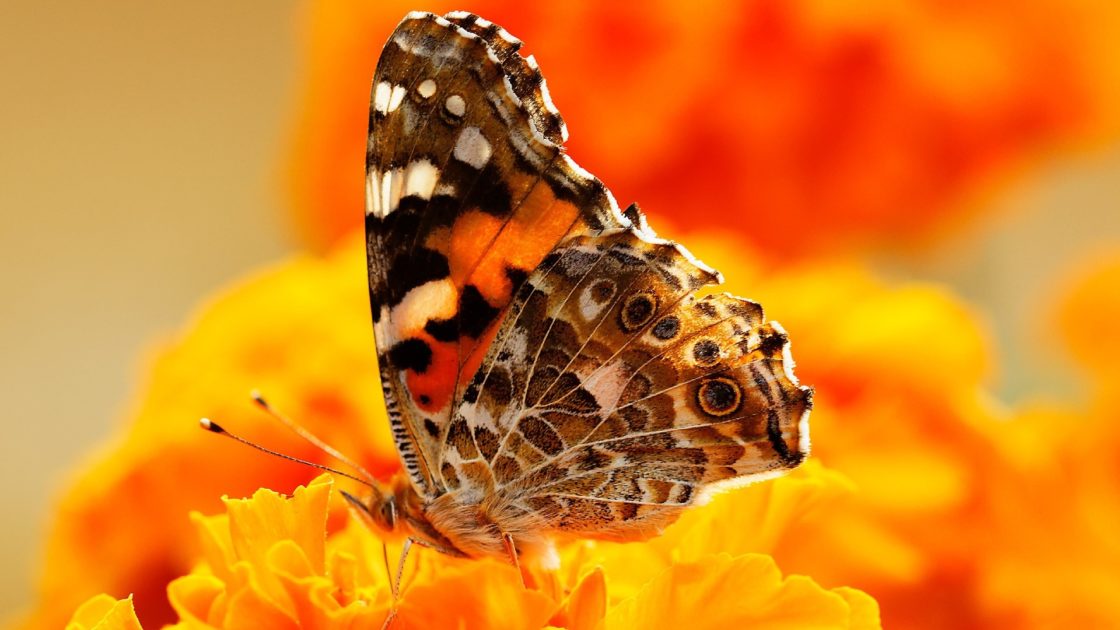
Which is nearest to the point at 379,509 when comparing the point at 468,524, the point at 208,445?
the point at 468,524

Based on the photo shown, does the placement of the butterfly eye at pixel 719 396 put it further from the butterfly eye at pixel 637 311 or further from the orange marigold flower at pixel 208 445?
the orange marigold flower at pixel 208 445

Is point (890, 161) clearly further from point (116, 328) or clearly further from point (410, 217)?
point (116, 328)

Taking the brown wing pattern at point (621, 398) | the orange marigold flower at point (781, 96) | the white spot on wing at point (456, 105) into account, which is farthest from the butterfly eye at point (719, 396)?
the orange marigold flower at point (781, 96)

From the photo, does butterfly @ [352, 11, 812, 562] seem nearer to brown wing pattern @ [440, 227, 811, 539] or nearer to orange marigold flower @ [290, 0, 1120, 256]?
brown wing pattern @ [440, 227, 811, 539]

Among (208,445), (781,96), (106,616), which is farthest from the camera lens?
(781,96)

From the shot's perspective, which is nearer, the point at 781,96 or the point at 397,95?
the point at 397,95

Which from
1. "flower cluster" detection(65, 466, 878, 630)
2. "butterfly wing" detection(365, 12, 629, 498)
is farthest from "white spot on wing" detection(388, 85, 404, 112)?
"flower cluster" detection(65, 466, 878, 630)

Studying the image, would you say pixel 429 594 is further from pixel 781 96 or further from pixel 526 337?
pixel 781 96
